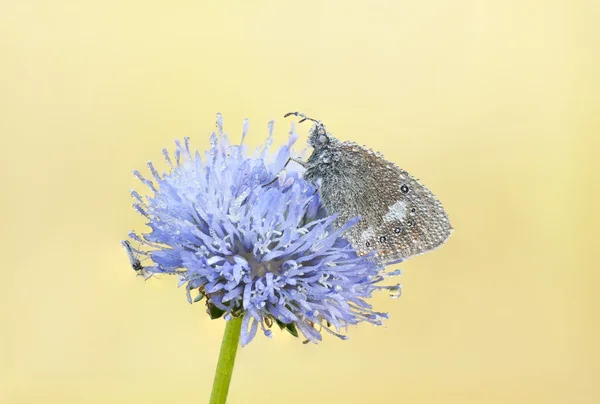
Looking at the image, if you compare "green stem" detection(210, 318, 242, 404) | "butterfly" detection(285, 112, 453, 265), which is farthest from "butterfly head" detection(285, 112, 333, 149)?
"green stem" detection(210, 318, 242, 404)

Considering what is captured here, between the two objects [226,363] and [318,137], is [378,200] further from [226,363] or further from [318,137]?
[226,363]

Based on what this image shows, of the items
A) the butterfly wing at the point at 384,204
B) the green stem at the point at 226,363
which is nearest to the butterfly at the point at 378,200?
the butterfly wing at the point at 384,204

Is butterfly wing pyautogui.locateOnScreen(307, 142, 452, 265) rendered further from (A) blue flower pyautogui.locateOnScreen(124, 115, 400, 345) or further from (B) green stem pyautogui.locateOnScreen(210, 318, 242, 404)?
(B) green stem pyautogui.locateOnScreen(210, 318, 242, 404)

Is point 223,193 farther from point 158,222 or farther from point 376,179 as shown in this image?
point 376,179

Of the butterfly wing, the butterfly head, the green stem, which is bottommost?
the green stem

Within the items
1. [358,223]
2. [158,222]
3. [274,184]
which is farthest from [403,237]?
[158,222]

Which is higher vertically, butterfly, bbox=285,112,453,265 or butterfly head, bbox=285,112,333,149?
butterfly head, bbox=285,112,333,149
